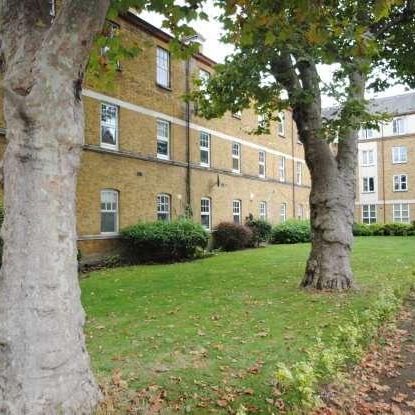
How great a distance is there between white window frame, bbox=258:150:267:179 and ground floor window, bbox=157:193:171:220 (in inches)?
413

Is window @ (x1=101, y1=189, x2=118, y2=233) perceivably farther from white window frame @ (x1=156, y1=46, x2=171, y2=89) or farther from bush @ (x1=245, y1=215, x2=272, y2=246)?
bush @ (x1=245, y1=215, x2=272, y2=246)

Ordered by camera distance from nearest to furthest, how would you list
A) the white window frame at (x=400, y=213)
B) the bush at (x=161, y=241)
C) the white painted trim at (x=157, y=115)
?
the white painted trim at (x=157, y=115) → the bush at (x=161, y=241) → the white window frame at (x=400, y=213)

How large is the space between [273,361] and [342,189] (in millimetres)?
5833

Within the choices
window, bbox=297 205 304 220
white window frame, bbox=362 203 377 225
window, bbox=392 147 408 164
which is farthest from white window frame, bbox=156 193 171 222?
window, bbox=392 147 408 164

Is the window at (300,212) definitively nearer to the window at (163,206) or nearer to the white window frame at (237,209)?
the white window frame at (237,209)

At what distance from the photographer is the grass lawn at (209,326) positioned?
201 inches

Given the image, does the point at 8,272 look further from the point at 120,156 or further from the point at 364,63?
the point at 120,156

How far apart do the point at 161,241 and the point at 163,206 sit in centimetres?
369

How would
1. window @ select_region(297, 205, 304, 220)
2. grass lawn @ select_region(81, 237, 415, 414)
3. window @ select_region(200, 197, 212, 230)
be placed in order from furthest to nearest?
window @ select_region(297, 205, 304, 220) < window @ select_region(200, 197, 212, 230) < grass lawn @ select_region(81, 237, 415, 414)

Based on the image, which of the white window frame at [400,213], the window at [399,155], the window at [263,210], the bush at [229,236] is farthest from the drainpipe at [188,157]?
the window at [399,155]

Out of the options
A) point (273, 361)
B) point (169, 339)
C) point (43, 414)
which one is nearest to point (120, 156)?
point (169, 339)

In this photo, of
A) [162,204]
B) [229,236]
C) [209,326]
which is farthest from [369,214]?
[209,326]

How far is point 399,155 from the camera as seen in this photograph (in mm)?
47781

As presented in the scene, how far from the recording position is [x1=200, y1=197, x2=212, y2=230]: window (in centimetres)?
2398
